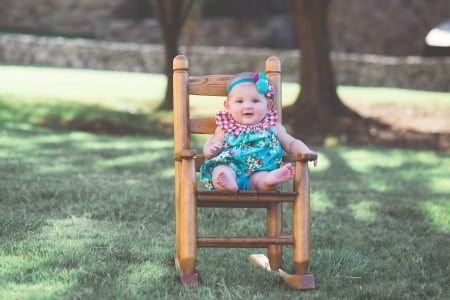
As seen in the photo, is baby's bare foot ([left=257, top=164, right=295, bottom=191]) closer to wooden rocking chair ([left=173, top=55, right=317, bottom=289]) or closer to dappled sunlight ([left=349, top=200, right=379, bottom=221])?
wooden rocking chair ([left=173, top=55, right=317, bottom=289])

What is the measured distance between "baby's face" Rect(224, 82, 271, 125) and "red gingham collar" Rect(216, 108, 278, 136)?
1.0 inches

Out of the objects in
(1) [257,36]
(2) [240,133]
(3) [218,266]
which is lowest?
(3) [218,266]

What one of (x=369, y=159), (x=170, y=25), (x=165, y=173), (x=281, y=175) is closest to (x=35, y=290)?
(x=281, y=175)

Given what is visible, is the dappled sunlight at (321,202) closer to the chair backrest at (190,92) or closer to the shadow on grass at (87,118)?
the chair backrest at (190,92)

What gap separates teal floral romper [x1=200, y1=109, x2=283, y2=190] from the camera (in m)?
3.79

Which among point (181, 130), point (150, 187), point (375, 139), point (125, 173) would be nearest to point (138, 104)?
point (375, 139)

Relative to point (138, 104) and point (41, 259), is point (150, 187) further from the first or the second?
point (138, 104)

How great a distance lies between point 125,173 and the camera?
23.1 feet

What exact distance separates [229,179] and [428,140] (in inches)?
322

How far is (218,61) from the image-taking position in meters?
18.3

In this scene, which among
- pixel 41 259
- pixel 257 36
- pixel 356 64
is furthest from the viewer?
pixel 257 36

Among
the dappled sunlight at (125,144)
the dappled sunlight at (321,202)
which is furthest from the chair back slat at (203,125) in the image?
the dappled sunlight at (125,144)

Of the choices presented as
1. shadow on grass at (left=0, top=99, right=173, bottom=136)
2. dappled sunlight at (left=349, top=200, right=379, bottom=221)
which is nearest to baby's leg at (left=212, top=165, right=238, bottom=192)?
dappled sunlight at (left=349, top=200, right=379, bottom=221)

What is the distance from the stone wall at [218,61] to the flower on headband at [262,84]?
13.6 metres
